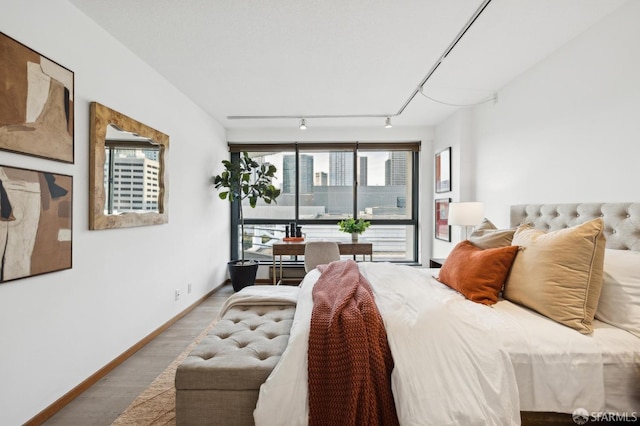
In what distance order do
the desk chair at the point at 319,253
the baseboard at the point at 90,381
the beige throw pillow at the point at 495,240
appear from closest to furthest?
1. the baseboard at the point at 90,381
2. the beige throw pillow at the point at 495,240
3. the desk chair at the point at 319,253

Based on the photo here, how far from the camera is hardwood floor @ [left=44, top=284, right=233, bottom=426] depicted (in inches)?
75.6

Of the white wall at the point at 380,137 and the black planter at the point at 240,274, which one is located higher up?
the white wall at the point at 380,137

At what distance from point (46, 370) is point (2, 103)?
1.48 meters

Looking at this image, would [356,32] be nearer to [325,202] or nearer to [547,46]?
[547,46]

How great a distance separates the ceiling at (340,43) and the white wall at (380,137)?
128 centimetres

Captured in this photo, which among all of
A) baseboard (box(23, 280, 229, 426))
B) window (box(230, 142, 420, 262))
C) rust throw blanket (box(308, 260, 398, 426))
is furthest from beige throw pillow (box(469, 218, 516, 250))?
window (box(230, 142, 420, 262))

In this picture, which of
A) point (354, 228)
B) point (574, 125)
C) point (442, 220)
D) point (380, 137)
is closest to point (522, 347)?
point (574, 125)

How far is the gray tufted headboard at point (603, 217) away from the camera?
1.90m

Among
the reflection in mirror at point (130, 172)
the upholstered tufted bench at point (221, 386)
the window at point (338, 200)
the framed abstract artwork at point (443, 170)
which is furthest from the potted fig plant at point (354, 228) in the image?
the upholstered tufted bench at point (221, 386)

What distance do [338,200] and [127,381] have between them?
12.7ft

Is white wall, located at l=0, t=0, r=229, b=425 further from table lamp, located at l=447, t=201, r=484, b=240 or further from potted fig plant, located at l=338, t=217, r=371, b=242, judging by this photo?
table lamp, located at l=447, t=201, r=484, b=240

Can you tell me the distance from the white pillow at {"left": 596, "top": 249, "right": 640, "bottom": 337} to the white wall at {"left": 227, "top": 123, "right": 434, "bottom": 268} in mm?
3546

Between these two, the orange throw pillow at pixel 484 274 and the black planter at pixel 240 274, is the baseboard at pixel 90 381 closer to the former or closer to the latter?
the black planter at pixel 240 274

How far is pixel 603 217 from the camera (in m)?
2.09
